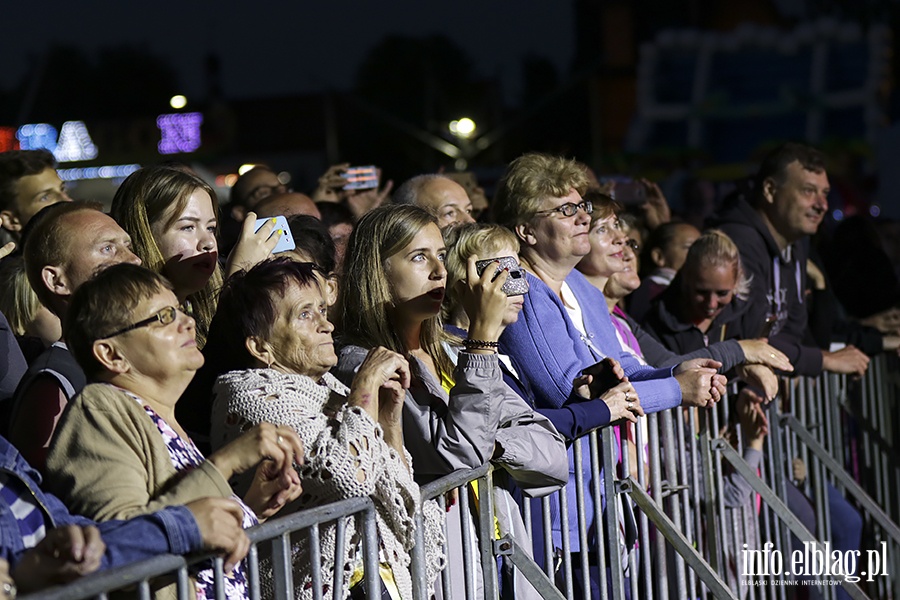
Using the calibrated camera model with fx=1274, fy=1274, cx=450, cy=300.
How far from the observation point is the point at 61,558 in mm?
2477

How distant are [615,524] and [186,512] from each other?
2527 mm

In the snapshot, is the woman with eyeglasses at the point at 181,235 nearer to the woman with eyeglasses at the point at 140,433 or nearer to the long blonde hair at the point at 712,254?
the woman with eyeglasses at the point at 140,433

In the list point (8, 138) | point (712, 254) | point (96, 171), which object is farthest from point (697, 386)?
point (96, 171)

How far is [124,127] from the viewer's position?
6669cm

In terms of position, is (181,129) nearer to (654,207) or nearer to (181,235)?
(654,207)

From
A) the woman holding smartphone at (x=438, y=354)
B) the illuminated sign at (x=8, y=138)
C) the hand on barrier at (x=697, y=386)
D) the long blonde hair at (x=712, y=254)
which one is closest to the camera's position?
the woman holding smartphone at (x=438, y=354)

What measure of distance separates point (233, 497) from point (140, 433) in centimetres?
28

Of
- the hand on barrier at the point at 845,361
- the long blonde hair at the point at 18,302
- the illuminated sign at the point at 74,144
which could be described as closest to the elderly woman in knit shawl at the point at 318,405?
the long blonde hair at the point at 18,302

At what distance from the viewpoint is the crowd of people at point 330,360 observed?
2.87 m

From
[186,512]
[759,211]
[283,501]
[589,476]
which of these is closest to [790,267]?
[759,211]

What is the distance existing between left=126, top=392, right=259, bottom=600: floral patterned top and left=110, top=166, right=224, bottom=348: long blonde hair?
121 cm

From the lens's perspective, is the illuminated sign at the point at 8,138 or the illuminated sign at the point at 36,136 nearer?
the illuminated sign at the point at 8,138

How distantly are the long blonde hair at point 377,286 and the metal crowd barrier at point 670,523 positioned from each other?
55 centimetres

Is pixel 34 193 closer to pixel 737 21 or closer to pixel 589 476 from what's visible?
pixel 589 476
